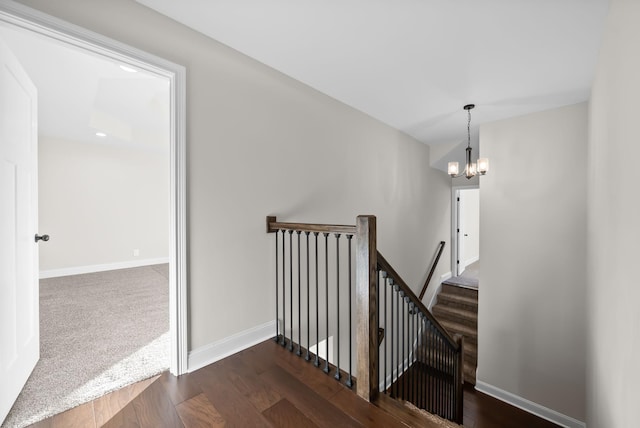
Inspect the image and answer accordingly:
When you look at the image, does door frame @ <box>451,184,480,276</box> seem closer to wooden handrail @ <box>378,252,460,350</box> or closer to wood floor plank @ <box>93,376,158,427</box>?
wooden handrail @ <box>378,252,460,350</box>

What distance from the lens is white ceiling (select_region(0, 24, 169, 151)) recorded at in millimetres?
2150

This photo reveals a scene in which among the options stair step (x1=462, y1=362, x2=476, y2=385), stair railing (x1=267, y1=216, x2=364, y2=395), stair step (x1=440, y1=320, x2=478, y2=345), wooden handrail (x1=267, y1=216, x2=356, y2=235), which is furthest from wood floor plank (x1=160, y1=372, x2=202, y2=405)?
stair step (x1=440, y1=320, x2=478, y2=345)

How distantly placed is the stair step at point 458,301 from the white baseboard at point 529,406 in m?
1.41

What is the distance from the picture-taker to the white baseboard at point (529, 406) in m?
2.90

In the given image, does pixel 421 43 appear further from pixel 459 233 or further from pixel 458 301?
pixel 459 233

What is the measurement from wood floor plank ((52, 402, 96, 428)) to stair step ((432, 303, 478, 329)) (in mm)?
4873

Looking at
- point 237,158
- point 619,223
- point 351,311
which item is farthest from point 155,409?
point 619,223

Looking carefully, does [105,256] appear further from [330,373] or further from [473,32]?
[473,32]

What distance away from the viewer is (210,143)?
6.04 ft

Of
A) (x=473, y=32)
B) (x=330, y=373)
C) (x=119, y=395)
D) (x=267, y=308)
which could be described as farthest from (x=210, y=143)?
(x=473, y=32)

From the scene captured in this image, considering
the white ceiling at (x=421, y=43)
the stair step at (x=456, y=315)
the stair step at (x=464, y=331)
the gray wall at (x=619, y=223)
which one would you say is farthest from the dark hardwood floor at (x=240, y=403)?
the stair step at (x=456, y=315)

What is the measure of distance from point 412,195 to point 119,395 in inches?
163

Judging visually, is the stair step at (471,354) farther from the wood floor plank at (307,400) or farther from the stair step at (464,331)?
the wood floor plank at (307,400)

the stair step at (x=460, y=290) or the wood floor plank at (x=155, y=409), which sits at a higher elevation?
the wood floor plank at (x=155, y=409)
